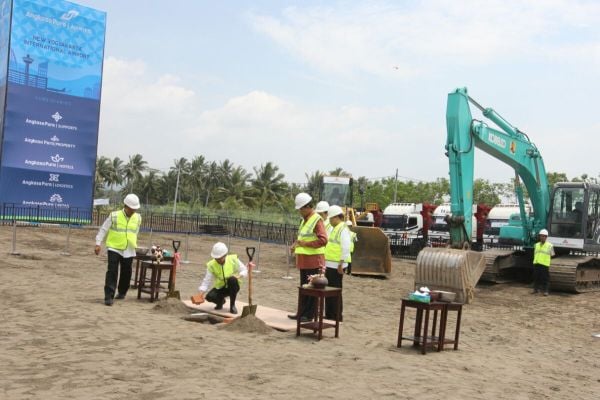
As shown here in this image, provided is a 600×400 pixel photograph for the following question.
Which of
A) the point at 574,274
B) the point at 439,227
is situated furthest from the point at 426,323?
the point at 439,227

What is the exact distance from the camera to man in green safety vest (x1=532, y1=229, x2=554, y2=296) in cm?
1584

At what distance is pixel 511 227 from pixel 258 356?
1353 centimetres

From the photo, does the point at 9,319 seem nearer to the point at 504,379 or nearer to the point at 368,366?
the point at 368,366

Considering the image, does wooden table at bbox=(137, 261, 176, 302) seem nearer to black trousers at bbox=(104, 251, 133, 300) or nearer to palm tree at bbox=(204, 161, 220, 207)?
black trousers at bbox=(104, 251, 133, 300)

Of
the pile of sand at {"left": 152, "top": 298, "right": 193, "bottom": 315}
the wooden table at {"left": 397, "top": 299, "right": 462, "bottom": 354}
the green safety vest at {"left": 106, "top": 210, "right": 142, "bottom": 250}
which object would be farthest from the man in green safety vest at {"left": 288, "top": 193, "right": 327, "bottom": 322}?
the green safety vest at {"left": 106, "top": 210, "right": 142, "bottom": 250}

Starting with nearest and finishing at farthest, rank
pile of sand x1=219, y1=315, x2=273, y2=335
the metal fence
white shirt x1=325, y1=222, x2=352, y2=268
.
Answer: pile of sand x1=219, y1=315, x2=273, y2=335 < white shirt x1=325, y1=222, x2=352, y2=268 < the metal fence

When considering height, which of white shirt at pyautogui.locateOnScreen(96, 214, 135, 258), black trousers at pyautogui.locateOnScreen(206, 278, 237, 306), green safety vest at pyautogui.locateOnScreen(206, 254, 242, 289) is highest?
white shirt at pyautogui.locateOnScreen(96, 214, 135, 258)

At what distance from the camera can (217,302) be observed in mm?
9688

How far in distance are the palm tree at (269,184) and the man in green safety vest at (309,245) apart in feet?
199

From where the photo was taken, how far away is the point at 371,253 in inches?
740

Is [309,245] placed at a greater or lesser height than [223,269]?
greater

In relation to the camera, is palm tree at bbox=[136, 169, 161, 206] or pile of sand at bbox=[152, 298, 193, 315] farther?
palm tree at bbox=[136, 169, 161, 206]

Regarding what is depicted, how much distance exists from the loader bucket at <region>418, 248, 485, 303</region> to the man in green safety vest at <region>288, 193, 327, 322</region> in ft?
18.1

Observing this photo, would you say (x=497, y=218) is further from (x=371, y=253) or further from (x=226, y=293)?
(x=226, y=293)
